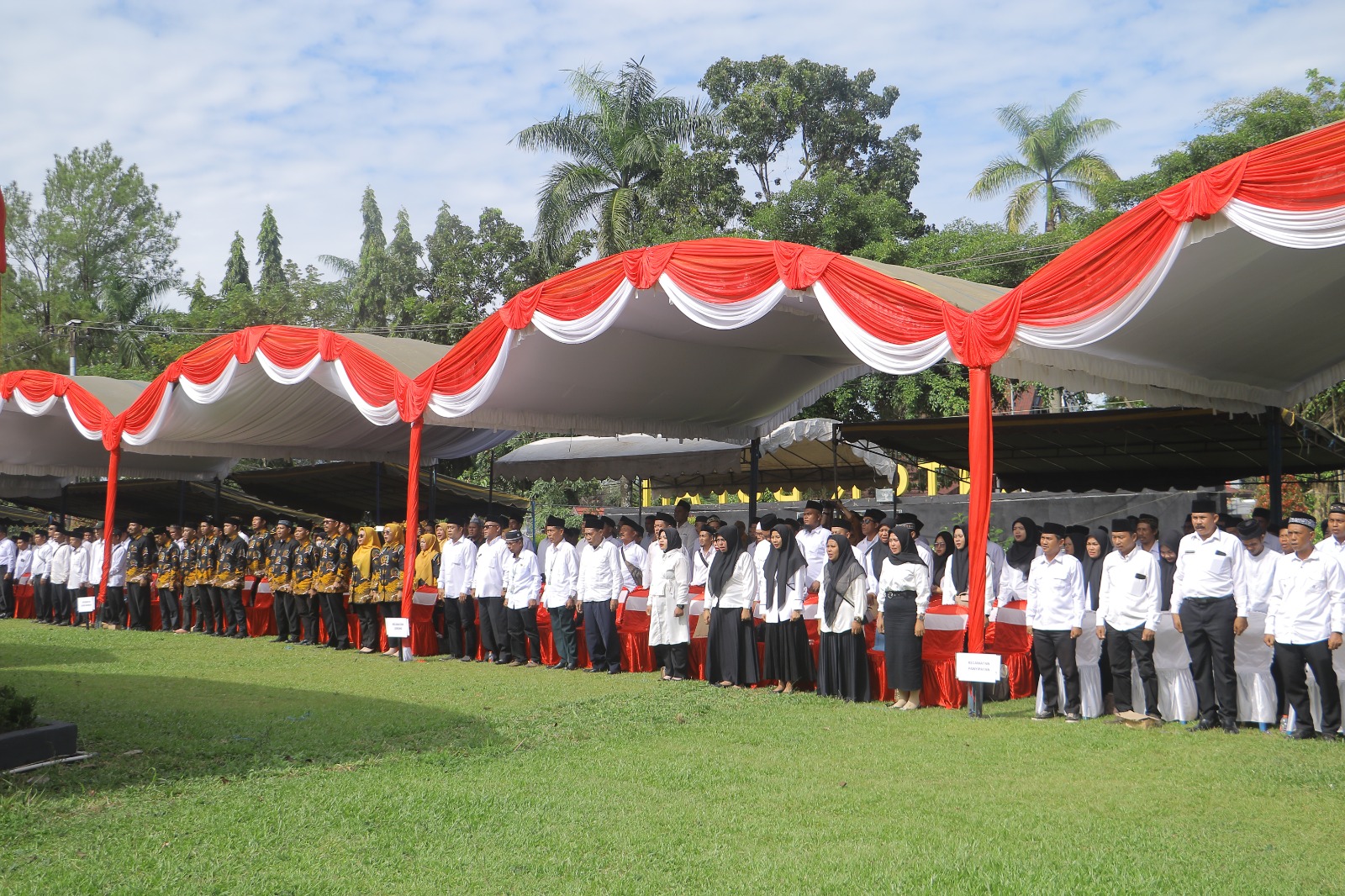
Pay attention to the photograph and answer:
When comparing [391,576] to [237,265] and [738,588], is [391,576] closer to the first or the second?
[738,588]

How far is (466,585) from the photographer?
1201 cm

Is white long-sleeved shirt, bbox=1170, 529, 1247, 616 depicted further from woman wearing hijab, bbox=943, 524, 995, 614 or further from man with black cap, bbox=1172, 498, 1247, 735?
woman wearing hijab, bbox=943, 524, 995, 614

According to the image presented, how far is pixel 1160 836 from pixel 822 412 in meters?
16.4

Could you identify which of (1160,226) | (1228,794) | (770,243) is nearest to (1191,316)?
(1160,226)

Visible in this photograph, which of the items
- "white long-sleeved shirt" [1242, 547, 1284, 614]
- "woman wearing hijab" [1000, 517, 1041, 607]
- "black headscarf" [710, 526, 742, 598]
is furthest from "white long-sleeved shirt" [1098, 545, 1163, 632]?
"black headscarf" [710, 526, 742, 598]

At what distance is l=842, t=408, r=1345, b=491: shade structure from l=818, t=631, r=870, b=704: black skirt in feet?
13.2

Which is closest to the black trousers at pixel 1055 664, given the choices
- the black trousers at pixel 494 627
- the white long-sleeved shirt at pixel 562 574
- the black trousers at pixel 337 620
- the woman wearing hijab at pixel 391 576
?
the white long-sleeved shirt at pixel 562 574

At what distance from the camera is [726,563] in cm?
992

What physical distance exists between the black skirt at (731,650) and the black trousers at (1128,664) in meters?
3.06

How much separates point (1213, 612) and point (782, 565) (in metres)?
3.35

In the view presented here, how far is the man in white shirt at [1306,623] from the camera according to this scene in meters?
6.86

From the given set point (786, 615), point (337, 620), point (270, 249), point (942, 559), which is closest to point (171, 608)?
point (337, 620)

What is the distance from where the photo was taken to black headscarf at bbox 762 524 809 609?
9.34 meters

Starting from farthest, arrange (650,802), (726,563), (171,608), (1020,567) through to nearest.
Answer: (171,608) < (726,563) < (1020,567) < (650,802)
